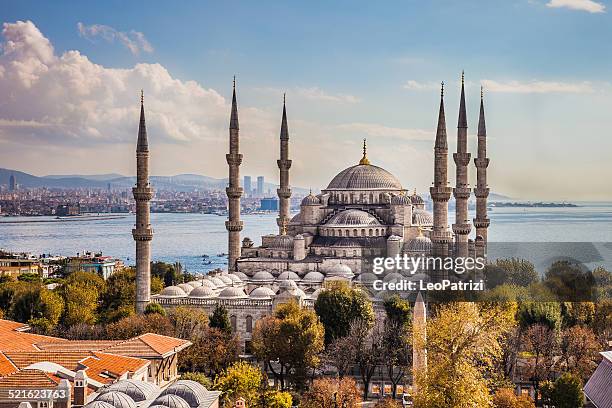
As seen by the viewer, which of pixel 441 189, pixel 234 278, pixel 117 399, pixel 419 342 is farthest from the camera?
pixel 234 278

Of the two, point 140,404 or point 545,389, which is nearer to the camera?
point 140,404

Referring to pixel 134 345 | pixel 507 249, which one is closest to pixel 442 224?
pixel 134 345

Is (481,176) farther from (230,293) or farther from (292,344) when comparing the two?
(292,344)

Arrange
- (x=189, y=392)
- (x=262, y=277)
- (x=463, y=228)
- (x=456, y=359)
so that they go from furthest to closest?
(x=262, y=277), (x=463, y=228), (x=456, y=359), (x=189, y=392)

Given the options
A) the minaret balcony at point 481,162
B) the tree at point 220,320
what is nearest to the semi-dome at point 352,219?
the minaret balcony at point 481,162

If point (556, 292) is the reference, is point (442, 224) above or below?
above

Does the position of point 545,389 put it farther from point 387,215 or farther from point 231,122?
point 231,122

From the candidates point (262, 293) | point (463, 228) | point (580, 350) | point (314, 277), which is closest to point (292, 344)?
point (262, 293)
